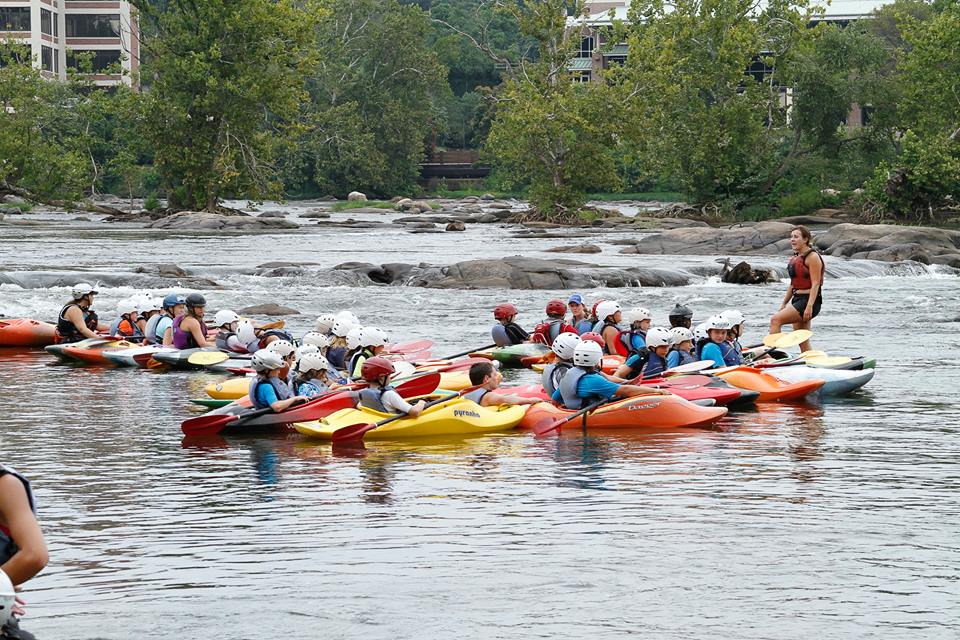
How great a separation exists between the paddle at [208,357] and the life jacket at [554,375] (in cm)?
435

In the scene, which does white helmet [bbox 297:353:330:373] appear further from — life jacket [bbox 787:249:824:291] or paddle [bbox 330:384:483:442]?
life jacket [bbox 787:249:824:291]

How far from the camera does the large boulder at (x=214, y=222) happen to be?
4678 centimetres

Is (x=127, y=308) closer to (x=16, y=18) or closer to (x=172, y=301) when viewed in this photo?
(x=172, y=301)

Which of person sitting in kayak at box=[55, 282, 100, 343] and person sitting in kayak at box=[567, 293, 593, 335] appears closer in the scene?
person sitting in kayak at box=[567, 293, 593, 335]

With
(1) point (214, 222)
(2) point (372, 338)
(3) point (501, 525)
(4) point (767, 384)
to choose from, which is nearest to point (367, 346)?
(2) point (372, 338)

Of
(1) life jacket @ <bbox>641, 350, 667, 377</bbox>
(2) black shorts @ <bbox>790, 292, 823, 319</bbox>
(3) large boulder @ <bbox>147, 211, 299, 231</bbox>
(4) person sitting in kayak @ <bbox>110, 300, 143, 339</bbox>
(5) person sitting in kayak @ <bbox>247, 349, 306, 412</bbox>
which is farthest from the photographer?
(3) large boulder @ <bbox>147, 211, 299, 231</bbox>

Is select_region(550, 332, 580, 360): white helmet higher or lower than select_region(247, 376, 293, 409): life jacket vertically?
higher

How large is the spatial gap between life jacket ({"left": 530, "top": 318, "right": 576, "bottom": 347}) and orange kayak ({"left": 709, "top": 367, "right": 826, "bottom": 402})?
3077 mm

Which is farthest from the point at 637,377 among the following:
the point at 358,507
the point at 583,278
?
the point at 583,278

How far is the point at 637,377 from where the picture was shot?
40.5ft

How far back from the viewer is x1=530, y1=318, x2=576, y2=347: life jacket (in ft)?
51.4

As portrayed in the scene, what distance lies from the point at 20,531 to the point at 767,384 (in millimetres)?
9701

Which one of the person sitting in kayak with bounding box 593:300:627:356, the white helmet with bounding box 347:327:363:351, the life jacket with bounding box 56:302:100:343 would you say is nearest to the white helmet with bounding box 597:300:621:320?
the person sitting in kayak with bounding box 593:300:627:356

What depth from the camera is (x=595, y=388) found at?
11234 mm
